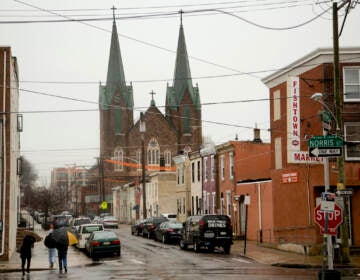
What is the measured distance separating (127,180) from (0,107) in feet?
227

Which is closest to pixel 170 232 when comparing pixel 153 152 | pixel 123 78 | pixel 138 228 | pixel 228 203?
pixel 228 203

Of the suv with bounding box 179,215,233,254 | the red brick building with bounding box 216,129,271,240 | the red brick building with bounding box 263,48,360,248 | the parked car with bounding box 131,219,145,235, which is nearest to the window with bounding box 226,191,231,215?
the red brick building with bounding box 216,129,271,240

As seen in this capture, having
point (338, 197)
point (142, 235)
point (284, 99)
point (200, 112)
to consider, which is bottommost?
point (142, 235)

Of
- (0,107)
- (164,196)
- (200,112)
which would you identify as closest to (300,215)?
(0,107)

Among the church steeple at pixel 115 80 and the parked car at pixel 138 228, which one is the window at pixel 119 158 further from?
the parked car at pixel 138 228

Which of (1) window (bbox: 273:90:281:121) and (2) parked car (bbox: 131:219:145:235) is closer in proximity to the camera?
(1) window (bbox: 273:90:281:121)

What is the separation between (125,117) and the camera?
101 m

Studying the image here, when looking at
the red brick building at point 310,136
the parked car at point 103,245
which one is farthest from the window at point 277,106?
the parked car at point 103,245

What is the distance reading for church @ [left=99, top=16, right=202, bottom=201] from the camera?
98750 mm

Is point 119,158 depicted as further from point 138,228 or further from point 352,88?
point 352,88

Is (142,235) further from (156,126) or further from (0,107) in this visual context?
(156,126)

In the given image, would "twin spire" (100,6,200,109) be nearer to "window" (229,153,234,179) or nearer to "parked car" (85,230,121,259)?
"window" (229,153,234,179)

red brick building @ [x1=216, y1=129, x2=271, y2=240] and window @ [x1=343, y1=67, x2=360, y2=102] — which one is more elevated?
window @ [x1=343, y1=67, x2=360, y2=102]

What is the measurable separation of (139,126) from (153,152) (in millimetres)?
4720
